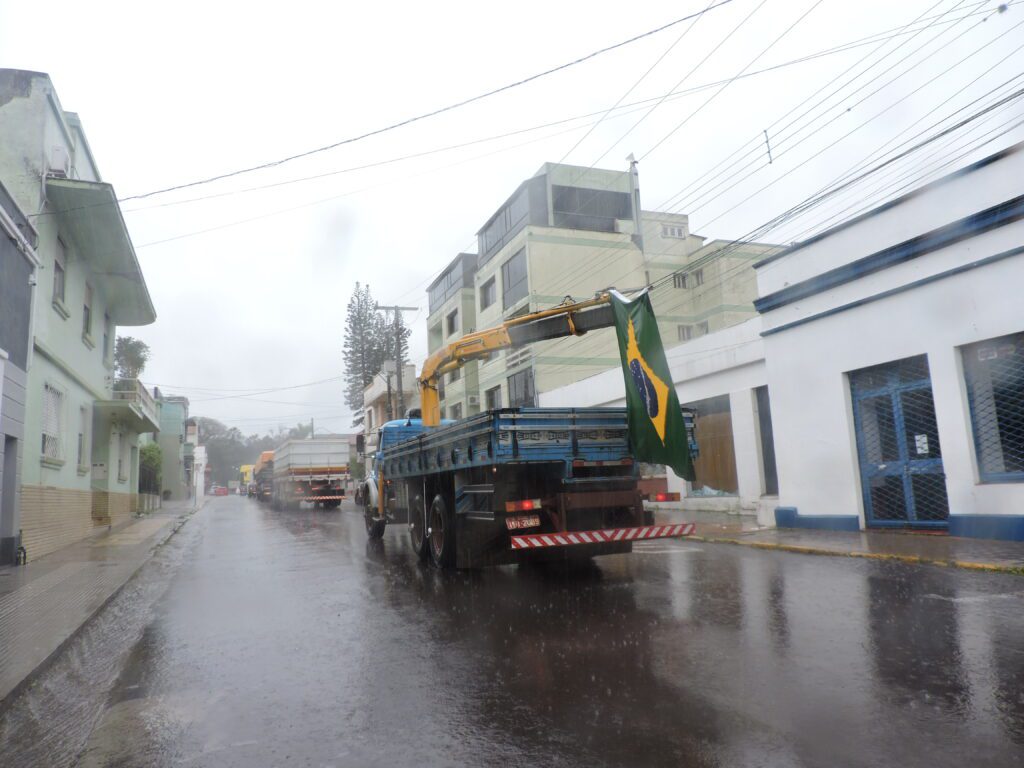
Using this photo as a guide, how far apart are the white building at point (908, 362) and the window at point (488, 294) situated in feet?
66.8

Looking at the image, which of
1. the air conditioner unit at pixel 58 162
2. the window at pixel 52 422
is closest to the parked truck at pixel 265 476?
the window at pixel 52 422

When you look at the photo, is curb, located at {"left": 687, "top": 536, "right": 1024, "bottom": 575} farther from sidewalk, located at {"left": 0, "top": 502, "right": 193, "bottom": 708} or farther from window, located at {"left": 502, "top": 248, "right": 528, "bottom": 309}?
window, located at {"left": 502, "top": 248, "right": 528, "bottom": 309}

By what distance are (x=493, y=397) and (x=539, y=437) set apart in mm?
27115

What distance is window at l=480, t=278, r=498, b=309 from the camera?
34.1 meters

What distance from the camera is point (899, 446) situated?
39.4 ft

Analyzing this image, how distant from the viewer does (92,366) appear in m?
19.0

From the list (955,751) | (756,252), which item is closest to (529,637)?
(955,751)

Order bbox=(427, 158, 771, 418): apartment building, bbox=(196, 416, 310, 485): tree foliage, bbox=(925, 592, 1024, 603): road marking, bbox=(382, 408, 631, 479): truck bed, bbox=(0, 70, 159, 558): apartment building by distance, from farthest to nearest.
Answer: bbox=(196, 416, 310, 485): tree foliage, bbox=(427, 158, 771, 418): apartment building, bbox=(0, 70, 159, 558): apartment building, bbox=(382, 408, 631, 479): truck bed, bbox=(925, 592, 1024, 603): road marking

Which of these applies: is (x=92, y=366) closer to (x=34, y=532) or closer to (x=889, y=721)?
(x=34, y=532)

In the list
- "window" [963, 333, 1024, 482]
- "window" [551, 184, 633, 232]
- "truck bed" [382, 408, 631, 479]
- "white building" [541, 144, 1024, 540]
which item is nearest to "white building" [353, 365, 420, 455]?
"window" [551, 184, 633, 232]

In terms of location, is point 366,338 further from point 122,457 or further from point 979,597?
point 979,597

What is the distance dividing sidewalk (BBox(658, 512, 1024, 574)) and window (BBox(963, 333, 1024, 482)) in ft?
3.84

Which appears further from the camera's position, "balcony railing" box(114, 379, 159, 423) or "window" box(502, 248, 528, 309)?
"window" box(502, 248, 528, 309)

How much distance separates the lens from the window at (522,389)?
1206 inches
